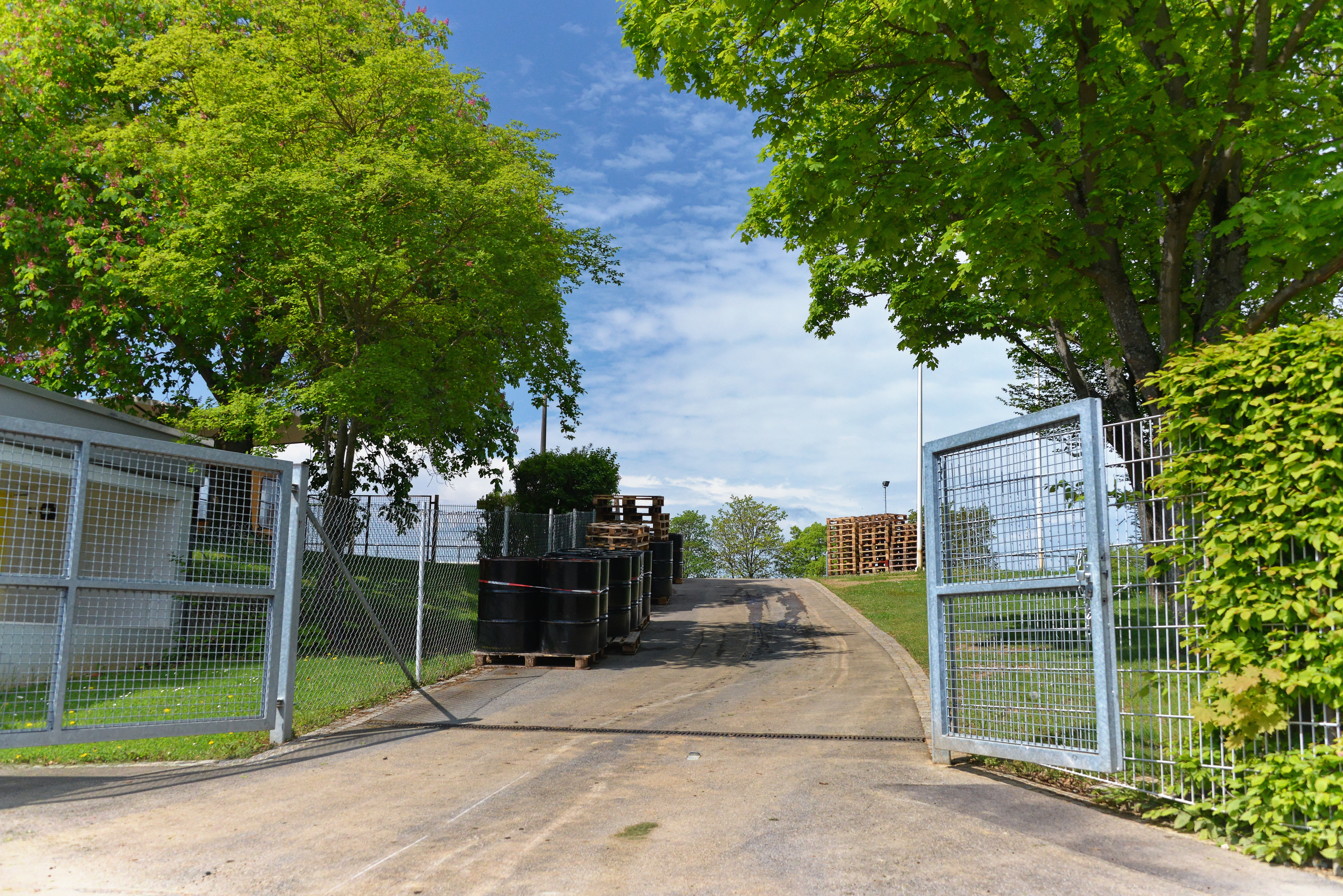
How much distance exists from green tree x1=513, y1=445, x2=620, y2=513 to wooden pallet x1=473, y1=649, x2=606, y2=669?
583 inches

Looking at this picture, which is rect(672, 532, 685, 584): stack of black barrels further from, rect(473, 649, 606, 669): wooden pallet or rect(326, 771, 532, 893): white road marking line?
rect(326, 771, 532, 893): white road marking line

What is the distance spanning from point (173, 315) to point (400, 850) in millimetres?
16324

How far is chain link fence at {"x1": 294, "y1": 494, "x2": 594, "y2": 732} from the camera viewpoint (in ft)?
29.1

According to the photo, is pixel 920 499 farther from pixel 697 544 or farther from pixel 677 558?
pixel 697 544

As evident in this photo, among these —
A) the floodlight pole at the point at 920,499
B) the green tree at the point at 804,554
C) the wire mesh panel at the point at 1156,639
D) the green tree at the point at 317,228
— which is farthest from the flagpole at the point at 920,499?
the green tree at the point at 804,554

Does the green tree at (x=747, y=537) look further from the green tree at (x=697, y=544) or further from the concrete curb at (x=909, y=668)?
the concrete curb at (x=909, y=668)

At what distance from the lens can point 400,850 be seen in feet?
14.0

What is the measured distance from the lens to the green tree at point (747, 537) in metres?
73.9

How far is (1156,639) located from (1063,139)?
563cm

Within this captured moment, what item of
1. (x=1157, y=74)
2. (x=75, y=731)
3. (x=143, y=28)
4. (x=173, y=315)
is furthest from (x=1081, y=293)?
(x=143, y=28)

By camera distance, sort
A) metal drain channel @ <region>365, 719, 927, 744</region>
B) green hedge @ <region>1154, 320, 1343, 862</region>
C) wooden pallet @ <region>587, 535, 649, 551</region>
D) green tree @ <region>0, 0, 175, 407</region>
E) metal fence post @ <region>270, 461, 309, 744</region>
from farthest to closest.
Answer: wooden pallet @ <region>587, 535, 649, 551</region> → green tree @ <region>0, 0, 175, 407</region> → metal drain channel @ <region>365, 719, 927, 744</region> → metal fence post @ <region>270, 461, 309, 744</region> → green hedge @ <region>1154, 320, 1343, 862</region>

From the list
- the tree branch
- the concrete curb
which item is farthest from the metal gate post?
the tree branch

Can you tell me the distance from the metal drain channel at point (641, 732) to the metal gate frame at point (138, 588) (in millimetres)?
1235

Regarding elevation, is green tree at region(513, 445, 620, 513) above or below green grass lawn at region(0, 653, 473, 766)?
above
